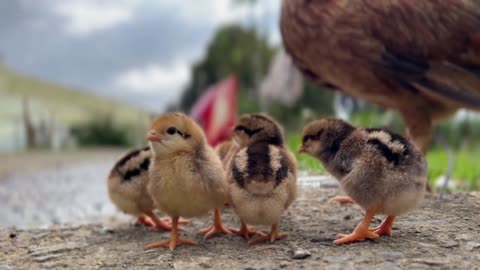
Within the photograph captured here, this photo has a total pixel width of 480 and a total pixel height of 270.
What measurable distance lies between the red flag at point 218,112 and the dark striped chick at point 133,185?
6.25 feet

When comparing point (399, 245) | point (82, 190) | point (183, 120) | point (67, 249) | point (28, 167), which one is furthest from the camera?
point (28, 167)

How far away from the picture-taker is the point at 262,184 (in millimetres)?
2549

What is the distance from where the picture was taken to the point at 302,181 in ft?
11.1

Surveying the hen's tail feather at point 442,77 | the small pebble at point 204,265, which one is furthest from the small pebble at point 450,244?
the hen's tail feather at point 442,77

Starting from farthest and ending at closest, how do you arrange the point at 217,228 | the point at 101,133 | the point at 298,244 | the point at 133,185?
1. the point at 101,133
2. the point at 133,185
3. the point at 217,228
4. the point at 298,244

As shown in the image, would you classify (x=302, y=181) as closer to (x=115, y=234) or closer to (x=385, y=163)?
(x=385, y=163)

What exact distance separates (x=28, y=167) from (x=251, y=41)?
10776 millimetres

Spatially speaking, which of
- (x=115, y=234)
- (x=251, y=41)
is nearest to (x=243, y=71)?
(x=251, y=41)

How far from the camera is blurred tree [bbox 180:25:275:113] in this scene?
20.9 meters

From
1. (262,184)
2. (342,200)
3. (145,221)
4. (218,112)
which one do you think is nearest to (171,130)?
(262,184)

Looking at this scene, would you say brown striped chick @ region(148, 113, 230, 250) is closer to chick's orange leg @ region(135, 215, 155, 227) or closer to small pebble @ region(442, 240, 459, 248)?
chick's orange leg @ region(135, 215, 155, 227)

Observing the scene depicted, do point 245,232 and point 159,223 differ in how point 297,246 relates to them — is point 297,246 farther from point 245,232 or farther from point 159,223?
point 159,223

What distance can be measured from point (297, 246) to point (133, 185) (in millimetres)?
1086

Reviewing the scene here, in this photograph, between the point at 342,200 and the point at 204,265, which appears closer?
the point at 204,265
